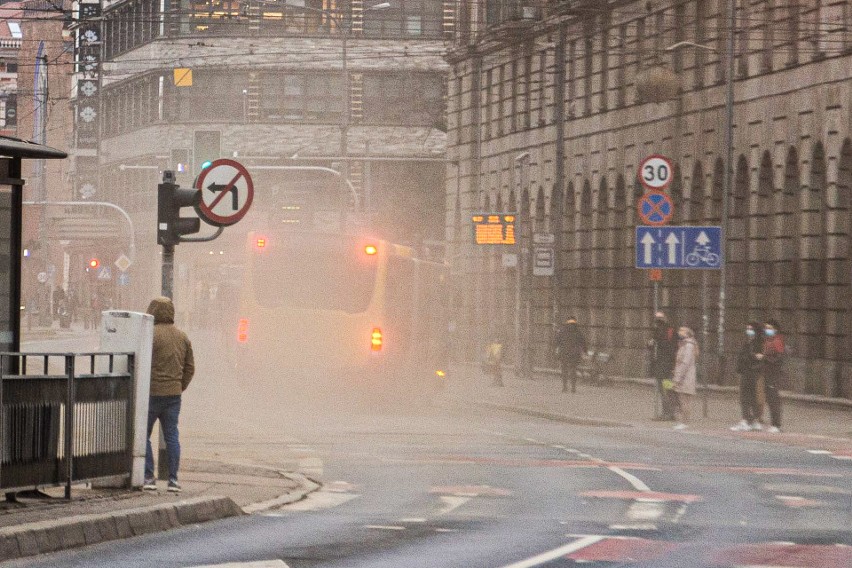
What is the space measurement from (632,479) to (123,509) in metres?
7.55

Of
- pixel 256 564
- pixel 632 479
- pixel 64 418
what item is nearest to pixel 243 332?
pixel 632 479

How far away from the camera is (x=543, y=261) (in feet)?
159

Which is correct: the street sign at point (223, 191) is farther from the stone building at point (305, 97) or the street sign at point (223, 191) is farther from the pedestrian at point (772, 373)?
the stone building at point (305, 97)

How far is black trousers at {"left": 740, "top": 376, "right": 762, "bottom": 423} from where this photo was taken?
33188mm

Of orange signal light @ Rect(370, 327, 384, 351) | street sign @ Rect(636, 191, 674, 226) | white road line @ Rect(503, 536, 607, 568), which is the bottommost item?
white road line @ Rect(503, 536, 607, 568)

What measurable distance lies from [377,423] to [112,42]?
77.8 m

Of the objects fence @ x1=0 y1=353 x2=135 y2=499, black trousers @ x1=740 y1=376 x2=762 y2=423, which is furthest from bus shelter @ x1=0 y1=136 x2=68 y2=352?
black trousers @ x1=740 y1=376 x2=762 y2=423

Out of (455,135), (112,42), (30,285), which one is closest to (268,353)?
(455,135)

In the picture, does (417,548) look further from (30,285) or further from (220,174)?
(30,285)

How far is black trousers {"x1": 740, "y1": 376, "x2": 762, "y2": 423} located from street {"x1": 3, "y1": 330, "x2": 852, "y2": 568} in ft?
4.31

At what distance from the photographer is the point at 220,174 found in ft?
59.7

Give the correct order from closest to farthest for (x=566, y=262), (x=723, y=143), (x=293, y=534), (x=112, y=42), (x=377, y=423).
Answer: (x=293, y=534) → (x=377, y=423) → (x=723, y=143) → (x=566, y=262) → (x=112, y=42)

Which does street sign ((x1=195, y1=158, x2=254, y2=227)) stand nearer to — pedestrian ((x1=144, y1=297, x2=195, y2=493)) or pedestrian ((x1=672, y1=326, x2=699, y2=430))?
pedestrian ((x1=144, y1=297, x2=195, y2=493))

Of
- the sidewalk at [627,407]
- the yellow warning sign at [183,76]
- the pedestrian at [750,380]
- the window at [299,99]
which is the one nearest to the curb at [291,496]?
the sidewalk at [627,407]
